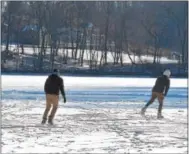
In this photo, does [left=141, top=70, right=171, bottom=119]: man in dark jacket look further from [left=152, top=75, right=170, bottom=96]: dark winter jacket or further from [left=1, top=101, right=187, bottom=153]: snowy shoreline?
[left=1, top=101, right=187, bottom=153]: snowy shoreline

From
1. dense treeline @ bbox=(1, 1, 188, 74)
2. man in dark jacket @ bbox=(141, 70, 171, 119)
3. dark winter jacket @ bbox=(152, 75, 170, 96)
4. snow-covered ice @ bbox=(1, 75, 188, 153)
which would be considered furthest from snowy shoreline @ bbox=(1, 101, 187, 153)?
dense treeline @ bbox=(1, 1, 188, 74)

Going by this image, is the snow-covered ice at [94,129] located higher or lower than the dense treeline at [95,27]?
lower

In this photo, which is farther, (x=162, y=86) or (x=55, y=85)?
(x=162, y=86)

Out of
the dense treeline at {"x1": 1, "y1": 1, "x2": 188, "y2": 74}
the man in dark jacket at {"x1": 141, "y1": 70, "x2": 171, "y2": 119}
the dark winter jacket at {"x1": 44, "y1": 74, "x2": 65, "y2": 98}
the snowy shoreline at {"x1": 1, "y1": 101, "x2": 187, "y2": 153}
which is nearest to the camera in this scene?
the snowy shoreline at {"x1": 1, "y1": 101, "x2": 187, "y2": 153}

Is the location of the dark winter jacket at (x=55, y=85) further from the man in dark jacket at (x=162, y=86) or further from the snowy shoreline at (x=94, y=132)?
the man in dark jacket at (x=162, y=86)

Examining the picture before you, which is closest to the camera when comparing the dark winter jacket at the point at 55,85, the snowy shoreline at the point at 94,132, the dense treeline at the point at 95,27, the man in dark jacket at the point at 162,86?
the snowy shoreline at the point at 94,132

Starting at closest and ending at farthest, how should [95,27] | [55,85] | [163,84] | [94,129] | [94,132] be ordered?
1. [94,132]
2. [94,129]
3. [55,85]
4. [163,84]
5. [95,27]

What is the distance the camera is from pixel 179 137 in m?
11.4

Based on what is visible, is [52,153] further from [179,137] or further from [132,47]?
[132,47]

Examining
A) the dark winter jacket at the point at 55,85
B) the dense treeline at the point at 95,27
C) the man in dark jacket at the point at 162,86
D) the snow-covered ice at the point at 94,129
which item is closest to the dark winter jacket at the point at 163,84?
the man in dark jacket at the point at 162,86

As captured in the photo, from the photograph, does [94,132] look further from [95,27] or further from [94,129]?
[95,27]

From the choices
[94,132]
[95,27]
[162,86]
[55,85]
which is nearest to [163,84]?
[162,86]

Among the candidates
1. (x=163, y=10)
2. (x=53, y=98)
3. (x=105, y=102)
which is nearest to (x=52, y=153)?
(x=53, y=98)

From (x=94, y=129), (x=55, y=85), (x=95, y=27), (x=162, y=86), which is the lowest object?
(x=94, y=129)
